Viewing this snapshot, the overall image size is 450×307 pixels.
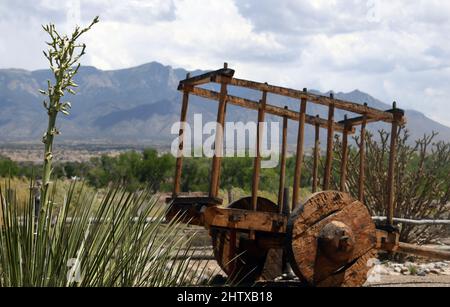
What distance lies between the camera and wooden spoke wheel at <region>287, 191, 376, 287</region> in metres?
6.86

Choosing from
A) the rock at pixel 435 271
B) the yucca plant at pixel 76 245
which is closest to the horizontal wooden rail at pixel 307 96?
the rock at pixel 435 271

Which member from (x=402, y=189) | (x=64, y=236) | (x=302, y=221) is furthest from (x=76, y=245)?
(x=402, y=189)

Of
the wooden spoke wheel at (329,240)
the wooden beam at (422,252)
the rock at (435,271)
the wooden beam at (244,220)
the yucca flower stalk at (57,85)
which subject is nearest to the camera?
the yucca flower stalk at (57,85)

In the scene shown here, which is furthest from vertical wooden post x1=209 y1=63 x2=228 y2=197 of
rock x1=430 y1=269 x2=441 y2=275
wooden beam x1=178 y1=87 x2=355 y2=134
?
rock x1=430 y1=269 x2=441 y2=275

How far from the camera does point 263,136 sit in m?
7.47

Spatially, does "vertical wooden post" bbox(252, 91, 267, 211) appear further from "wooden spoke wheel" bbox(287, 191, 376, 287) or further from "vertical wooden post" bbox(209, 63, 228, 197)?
"wooden spoke wheel" bbox(287, 191, 376, 287)

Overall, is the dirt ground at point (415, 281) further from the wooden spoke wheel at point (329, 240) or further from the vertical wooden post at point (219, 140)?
the vertical wooden post at point (219, 140)

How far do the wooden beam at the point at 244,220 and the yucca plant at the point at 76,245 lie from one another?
11.3 feet

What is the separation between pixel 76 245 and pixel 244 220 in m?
4.21

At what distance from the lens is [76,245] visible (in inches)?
118

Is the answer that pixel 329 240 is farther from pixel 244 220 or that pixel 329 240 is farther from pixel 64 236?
pixel 64 236

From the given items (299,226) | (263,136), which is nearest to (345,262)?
(299,226)

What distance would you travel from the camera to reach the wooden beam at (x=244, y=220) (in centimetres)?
697

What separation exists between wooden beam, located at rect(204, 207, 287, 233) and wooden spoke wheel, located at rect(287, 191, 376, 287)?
1.41 ft
